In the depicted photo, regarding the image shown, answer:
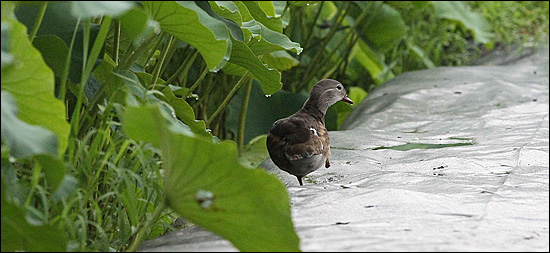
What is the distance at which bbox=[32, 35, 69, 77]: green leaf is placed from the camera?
4.27 feet

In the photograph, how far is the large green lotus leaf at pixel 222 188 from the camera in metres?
1.08

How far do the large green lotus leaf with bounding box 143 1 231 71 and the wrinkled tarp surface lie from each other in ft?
1.17

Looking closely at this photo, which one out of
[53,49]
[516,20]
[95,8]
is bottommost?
[516,20]

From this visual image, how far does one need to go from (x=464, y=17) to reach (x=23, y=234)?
3583 millimetres

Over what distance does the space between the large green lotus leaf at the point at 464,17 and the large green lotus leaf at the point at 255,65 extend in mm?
2439

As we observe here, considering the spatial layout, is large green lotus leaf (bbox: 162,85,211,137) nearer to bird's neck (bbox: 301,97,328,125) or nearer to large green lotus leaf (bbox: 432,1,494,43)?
bird's neck (bbox: 301,97,328,125)

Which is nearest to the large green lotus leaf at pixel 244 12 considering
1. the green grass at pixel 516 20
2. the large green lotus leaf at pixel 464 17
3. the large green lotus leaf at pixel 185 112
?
the large green lotus leaf at pixel 185 112

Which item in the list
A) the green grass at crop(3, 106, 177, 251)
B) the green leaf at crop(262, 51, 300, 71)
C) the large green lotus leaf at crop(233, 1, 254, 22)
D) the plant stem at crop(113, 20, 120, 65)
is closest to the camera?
the green grass at crop(3, 106, 177, 251)

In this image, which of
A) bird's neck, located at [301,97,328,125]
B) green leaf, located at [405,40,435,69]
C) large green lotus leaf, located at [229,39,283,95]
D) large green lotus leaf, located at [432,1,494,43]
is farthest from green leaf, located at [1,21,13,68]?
green leaf, located at [405,40,435,69]

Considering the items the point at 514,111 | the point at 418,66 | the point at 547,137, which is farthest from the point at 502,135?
the point at 418,66

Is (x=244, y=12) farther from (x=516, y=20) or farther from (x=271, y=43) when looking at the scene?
(x=516, y=20)

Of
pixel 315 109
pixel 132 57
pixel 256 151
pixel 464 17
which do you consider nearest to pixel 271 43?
pixel 315 109

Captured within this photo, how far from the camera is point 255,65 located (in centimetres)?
169

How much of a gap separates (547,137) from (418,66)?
8.69ft
